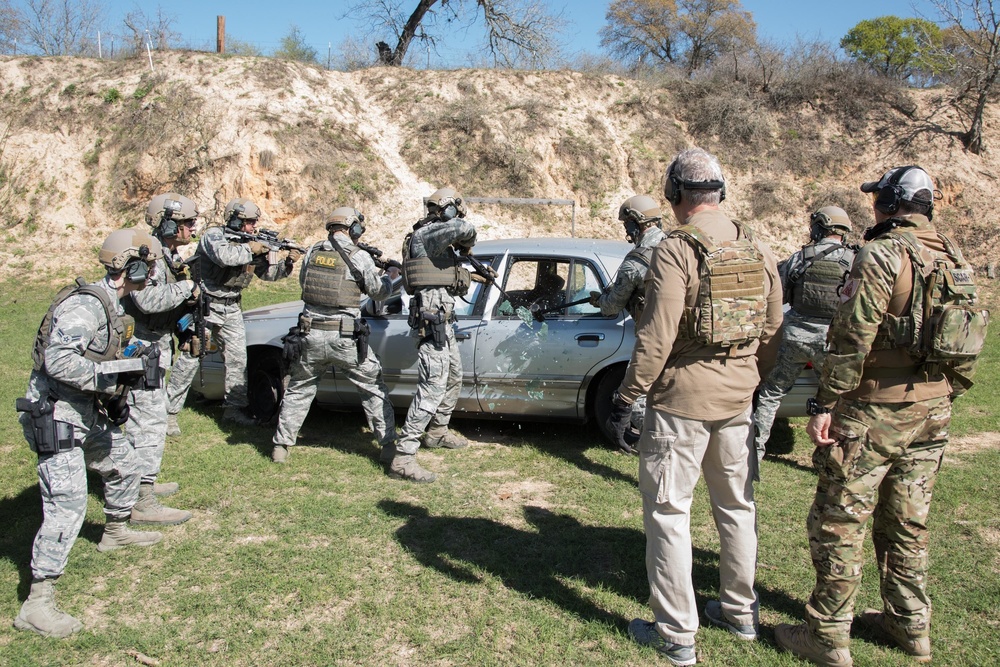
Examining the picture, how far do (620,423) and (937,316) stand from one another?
282 centimetres

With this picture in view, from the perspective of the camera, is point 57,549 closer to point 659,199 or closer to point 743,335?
point 743,335

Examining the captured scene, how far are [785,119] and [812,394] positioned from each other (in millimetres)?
15374

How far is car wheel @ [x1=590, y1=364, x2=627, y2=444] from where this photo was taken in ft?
17.1

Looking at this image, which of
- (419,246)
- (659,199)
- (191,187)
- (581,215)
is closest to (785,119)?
(659,199)

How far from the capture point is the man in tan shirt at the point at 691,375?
270 cm

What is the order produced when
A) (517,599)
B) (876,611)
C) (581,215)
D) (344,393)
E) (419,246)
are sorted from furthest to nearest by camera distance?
(581,215)
(344,393)
(419,246)
(517,599)
(876,611)

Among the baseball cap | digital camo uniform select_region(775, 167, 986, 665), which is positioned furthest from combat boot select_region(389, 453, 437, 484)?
the baseball cap

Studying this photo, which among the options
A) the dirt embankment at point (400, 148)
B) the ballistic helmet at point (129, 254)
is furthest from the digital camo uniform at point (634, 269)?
the dirt embankment at point (400, 148)

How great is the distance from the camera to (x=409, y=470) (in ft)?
16.1

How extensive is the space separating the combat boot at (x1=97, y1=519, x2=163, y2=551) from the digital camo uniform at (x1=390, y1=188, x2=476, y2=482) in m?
1.60

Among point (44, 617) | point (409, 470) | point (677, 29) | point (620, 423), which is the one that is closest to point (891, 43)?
point (677, 29)

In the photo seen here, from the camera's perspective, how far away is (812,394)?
5.07m

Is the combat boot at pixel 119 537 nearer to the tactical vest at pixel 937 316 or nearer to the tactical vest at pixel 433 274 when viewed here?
the tactical vest at pixel 433 274

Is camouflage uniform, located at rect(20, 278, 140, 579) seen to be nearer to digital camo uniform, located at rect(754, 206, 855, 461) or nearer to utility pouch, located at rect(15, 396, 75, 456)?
utility pouch, located at rect(15, 396, 75, 456)
